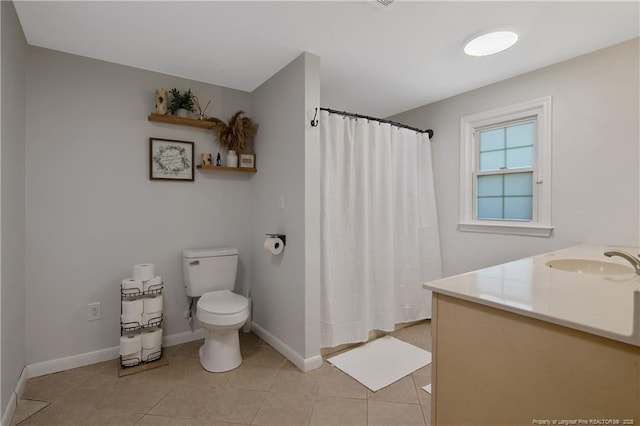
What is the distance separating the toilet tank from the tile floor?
0.56 m

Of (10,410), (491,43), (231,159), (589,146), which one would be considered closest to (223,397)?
(10,410)

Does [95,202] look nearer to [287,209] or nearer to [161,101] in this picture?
A: [161,101]

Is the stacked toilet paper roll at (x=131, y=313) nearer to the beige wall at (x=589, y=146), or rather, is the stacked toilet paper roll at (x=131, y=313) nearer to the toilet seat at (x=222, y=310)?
the toilet seat at (x=222, y=310)

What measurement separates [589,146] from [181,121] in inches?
121

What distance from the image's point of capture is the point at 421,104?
3.23 m

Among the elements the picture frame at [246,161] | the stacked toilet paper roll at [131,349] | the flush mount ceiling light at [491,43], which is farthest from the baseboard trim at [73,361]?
the flush mount ceiling light at [491,43]

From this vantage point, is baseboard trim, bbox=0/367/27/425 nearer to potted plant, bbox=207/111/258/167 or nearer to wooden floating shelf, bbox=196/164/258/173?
wooden floating shelf, bbox=196/164/258/173

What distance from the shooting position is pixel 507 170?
2.68 m

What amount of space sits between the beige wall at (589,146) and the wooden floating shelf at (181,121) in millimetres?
2481

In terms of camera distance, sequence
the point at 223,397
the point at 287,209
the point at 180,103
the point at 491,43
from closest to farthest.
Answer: the point at 223,397 → the point at 491,43 → the point at 287,209 → the point at 180,103

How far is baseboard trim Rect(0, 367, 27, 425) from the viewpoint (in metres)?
1.56

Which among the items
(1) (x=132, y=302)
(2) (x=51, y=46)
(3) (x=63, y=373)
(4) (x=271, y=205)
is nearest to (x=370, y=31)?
(4) (x=271, y=205)

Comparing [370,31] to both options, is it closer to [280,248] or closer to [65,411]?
[280,248]

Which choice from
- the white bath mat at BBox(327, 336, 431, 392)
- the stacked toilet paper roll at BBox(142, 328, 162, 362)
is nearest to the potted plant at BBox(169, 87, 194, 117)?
the stacked toilet paper roll at BBox(142, 328, 162, 362)
